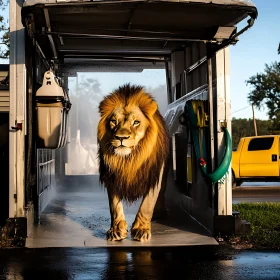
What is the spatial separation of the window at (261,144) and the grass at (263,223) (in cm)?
793

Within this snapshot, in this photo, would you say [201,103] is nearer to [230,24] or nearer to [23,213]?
[230,24]

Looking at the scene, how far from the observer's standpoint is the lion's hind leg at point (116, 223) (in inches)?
326

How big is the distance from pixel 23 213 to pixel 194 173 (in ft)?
10.9

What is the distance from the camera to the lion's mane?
8.27 metres

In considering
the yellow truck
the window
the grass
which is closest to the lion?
the grass

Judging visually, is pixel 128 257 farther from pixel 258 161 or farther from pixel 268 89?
pixel 268 89

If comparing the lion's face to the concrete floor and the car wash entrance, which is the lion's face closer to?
the car wash entrance

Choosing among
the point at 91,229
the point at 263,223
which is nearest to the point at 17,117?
the point at 91,229

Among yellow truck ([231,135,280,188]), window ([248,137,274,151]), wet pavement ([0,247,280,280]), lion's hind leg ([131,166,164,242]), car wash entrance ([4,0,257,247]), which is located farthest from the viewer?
window ([248,137,274,151])

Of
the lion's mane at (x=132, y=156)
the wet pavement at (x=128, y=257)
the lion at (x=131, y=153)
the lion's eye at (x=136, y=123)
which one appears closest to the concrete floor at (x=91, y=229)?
the wet pavement at (x=128, y=257)

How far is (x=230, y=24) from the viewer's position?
28.3ft

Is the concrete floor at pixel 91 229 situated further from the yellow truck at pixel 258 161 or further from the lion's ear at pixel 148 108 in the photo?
the yellow truck at pixel 258 161

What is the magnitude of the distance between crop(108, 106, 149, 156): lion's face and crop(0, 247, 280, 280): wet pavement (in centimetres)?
136

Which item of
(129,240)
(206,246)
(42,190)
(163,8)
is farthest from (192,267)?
(42,190)
